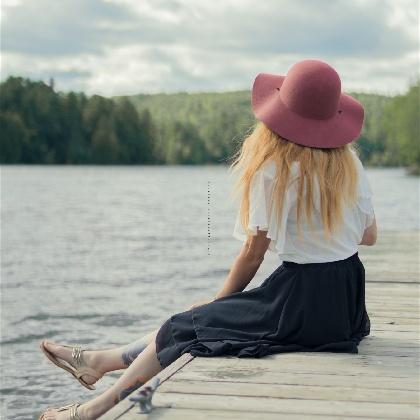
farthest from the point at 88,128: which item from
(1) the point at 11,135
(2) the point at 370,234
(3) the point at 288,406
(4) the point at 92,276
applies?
(3) the point at 288,406

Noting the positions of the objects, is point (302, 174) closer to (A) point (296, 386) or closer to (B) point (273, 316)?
(B) point (273, 316)

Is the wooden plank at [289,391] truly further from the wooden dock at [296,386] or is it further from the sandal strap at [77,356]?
the sandal strap at [77,356]

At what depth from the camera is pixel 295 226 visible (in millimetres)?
4016

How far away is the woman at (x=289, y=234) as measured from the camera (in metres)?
3.94

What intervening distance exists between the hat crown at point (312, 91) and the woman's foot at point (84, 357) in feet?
5.50

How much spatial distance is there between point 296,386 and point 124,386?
0.78 metres


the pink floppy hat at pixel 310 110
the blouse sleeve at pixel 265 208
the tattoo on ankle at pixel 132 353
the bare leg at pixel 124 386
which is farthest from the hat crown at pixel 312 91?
the tattoo on ankle at pixel 132 353

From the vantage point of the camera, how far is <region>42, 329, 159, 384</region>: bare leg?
437cm

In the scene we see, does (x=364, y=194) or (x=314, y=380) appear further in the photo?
(x=364, y=194)

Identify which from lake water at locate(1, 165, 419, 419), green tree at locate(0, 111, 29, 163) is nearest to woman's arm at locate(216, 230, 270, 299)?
lake water at locate(1, 165, 419, 419)

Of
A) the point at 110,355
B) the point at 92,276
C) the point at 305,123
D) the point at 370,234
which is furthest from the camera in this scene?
the point at 92,276

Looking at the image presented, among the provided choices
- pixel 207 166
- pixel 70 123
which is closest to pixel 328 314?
pixel 70 123

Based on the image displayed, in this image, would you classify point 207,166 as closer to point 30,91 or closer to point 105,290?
point 30,91

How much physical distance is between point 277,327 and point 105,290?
9976 millimetres
